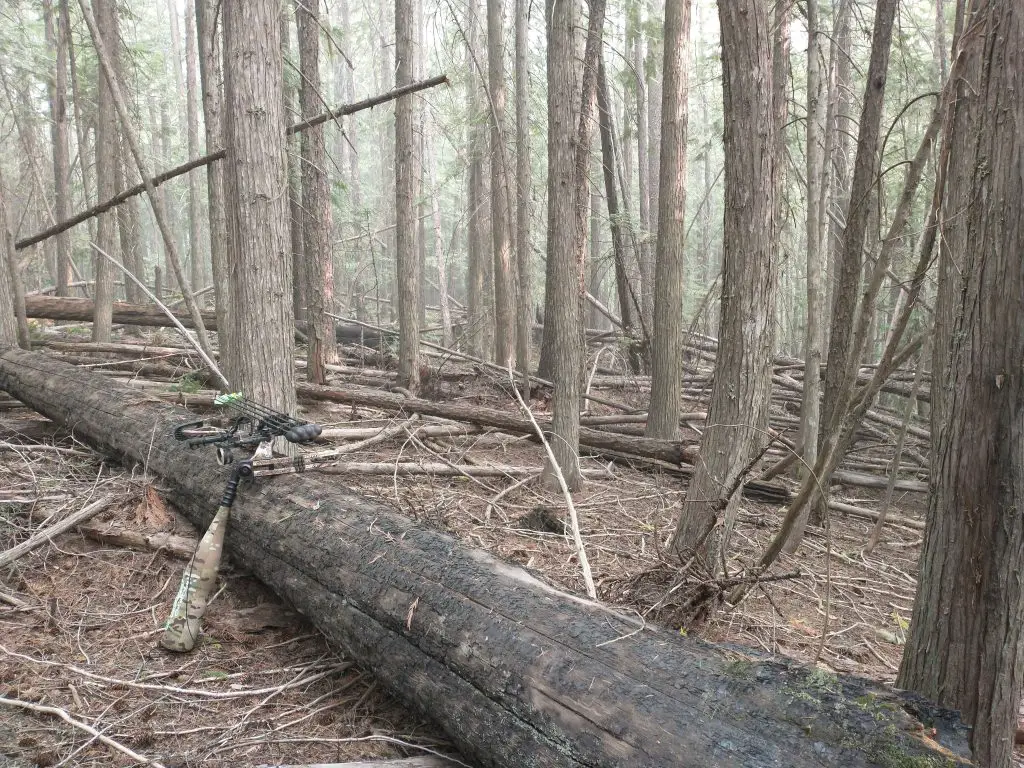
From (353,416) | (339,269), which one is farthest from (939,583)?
(339,269)

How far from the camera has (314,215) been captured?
9.38 meters

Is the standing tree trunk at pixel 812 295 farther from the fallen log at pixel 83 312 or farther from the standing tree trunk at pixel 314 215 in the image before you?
the fallen log at pixel 83 312

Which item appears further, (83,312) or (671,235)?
(83,312)

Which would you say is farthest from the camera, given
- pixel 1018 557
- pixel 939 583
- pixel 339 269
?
pixel 339 269

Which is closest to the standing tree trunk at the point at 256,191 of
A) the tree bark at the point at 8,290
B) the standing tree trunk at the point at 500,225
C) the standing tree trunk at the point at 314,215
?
the standing tree trunk at the point at 314,215

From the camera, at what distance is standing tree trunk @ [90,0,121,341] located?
8727 mm

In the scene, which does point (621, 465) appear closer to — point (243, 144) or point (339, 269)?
point (243, 144)

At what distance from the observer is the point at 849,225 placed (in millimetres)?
5051

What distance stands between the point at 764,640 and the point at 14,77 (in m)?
20.6

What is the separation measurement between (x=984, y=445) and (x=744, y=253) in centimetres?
205

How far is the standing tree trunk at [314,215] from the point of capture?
8758 millimetres

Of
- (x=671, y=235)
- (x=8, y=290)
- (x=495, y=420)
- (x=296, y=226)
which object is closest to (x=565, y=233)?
(x=671, y=235)

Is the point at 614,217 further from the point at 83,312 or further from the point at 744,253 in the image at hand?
the point at 83,312

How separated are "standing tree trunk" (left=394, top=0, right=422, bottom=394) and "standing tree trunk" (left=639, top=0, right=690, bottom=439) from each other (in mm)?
3226
